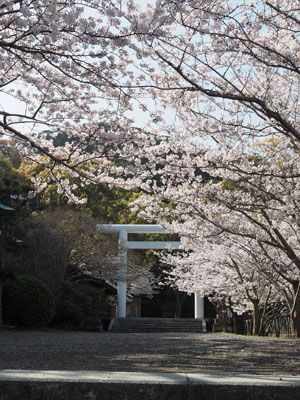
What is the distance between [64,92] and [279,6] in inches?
132

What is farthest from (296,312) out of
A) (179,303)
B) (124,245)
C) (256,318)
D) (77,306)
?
(179,303)

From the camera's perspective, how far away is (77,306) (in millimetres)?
16984

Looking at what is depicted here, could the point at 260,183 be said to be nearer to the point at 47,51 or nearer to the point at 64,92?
the point at 64,92

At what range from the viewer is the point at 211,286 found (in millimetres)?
17953

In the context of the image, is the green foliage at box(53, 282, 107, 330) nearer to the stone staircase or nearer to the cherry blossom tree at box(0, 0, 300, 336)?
the stone staircase

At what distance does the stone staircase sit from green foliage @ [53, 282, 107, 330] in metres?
1.96

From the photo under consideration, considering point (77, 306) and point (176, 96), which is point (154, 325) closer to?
point (77, 306)

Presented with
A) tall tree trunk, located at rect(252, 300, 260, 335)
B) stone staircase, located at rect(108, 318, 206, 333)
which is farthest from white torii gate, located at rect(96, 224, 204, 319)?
tall tree trunk, located at rect(252, 300, 260, 335)

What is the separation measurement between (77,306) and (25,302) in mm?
3404

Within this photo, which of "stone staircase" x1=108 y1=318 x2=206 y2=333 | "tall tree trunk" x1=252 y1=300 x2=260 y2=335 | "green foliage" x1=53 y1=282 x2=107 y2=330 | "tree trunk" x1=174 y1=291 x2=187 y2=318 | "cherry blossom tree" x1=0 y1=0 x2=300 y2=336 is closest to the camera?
"cherry blossom tree" x1=0 y1=0 x2=300 y2=336

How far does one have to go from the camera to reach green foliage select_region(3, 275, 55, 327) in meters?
13.8

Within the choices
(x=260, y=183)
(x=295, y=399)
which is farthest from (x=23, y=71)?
(x=295, y=399)

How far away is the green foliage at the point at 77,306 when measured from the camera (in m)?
16.5

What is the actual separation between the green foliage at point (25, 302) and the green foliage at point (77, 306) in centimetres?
231
